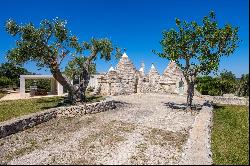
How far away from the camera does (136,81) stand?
34.5 meters

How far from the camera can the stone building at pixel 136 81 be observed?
32781 mm

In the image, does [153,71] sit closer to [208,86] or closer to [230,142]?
[208,86]

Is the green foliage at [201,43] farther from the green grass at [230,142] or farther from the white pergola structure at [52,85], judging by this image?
the white pergola structure at [52,85]

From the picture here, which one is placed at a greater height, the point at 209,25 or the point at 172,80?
the point at 209,25

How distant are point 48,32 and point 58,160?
13.4m

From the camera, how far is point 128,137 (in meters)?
11.6

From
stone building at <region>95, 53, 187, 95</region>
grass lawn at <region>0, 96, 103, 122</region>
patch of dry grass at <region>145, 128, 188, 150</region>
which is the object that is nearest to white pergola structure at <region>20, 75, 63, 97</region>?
stone building at <region>95, 53, 187, 95</region>

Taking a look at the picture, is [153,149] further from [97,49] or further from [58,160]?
[97,49]

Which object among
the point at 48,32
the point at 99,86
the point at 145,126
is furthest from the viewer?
the point at 99,86

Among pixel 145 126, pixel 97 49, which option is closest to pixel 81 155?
pixel 145 126

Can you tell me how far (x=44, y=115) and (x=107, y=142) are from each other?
5319mm

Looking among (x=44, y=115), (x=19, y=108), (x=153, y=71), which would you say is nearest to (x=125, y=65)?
(x=153, y=71)

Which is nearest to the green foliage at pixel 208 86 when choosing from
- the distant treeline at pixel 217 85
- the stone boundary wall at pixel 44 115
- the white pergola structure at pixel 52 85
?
the distant treeline at pixel 217 85

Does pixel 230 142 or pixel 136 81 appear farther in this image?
pixel 136 81
